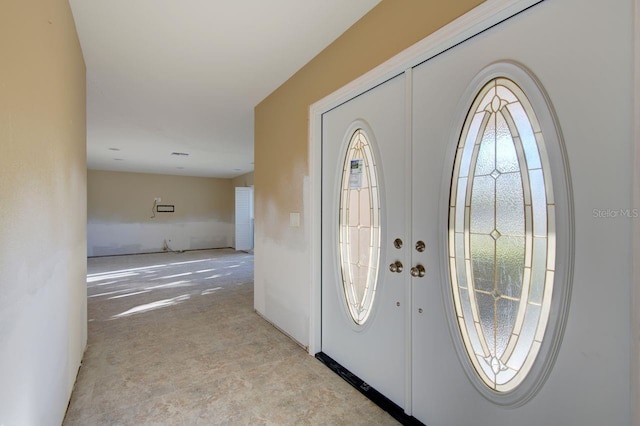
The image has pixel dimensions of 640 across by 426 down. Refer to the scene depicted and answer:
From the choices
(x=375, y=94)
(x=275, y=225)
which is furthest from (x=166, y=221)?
(x=375, y=94)

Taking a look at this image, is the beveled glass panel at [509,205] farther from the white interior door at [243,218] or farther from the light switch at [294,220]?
the white interior door at [243,218]

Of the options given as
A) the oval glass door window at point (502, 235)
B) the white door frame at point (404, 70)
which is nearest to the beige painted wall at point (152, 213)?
the white door frame at point (404, 70)

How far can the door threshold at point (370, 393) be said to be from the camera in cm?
175

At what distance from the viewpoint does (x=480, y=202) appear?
55.9 inches

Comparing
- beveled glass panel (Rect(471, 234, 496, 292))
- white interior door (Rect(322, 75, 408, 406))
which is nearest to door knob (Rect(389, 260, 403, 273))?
white interior door (Rect(322, 75, 408, 406))

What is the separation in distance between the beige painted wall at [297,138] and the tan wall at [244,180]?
6.05 m

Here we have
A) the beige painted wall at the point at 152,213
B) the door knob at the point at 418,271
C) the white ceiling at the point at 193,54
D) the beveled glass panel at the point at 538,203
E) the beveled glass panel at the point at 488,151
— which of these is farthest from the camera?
the beige painted wall at the point at 152,213

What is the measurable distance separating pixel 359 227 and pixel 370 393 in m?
1.09

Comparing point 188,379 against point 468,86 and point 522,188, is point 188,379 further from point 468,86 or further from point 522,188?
point 468,86

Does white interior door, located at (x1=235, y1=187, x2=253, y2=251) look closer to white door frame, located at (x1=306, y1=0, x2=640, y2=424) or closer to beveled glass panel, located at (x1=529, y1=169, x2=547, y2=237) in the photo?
white door frame, located at (x1=306, y1=0, x2=640, y2=424)

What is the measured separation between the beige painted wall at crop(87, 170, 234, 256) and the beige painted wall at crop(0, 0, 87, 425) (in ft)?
26.4

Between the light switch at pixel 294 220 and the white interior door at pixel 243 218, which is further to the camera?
the white interior door at pixel 243 218

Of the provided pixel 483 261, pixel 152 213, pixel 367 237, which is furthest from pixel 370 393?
pixel 152 213

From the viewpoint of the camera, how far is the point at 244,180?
988cm
